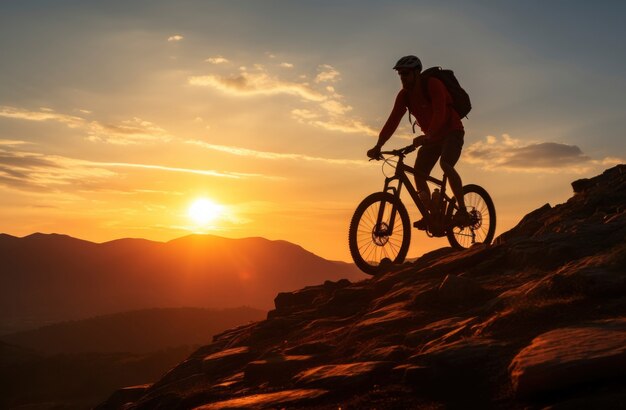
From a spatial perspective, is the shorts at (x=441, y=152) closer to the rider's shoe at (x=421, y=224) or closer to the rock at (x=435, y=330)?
the rider's shoe at (x=421, y=224)

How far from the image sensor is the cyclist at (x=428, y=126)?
12.3 m

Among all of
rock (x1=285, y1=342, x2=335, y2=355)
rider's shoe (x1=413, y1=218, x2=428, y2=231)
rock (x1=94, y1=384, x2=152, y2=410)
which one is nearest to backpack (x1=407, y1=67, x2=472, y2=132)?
rider's shoe (x1=413, y1=218, x2=428, y2=231)

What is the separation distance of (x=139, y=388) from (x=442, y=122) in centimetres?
977

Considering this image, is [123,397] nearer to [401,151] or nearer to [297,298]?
[297,298]

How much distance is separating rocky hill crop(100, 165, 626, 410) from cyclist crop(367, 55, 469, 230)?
1.53 metres

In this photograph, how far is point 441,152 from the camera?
12992 mm

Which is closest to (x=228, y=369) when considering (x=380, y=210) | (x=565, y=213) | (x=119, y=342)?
(x=380, y=210)

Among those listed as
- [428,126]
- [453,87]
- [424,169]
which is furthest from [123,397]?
[453,87]

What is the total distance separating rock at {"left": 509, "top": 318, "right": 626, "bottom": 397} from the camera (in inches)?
239

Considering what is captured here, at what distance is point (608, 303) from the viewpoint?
8039 mm

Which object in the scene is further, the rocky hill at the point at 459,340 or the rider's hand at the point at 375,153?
the rider's hand at the point at 375,153

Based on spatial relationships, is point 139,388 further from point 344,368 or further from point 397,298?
point 344,368

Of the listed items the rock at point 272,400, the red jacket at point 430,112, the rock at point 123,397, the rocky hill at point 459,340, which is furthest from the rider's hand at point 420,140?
the rock at point 123,397

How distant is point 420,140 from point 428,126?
354 millimetres
